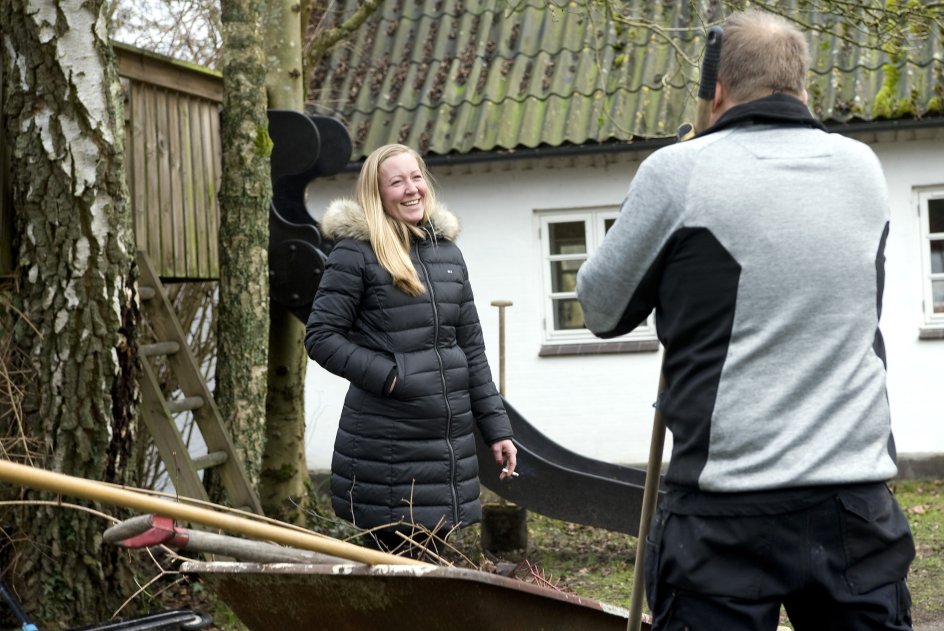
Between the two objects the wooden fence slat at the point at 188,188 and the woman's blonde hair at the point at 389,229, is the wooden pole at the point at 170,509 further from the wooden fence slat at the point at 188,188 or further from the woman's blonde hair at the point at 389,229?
the wooden fence slat at the point at 188,188

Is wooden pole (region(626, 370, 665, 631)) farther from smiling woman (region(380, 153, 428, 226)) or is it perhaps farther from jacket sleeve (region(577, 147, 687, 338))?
smiling woman (region(380, 153, 428, 226))

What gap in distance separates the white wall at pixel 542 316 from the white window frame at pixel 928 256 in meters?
0.08

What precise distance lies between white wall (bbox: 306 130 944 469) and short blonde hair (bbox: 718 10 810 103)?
859 centimetres

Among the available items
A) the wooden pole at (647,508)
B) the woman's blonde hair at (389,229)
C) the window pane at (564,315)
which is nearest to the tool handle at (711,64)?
the wooden pole at (647,508)

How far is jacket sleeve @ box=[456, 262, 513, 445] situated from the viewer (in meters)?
4.86

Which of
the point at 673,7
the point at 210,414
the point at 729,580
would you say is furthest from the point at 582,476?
the point at 673,7

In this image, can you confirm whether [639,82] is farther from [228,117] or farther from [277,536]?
[277,536]

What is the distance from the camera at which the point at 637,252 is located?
256 centimetres

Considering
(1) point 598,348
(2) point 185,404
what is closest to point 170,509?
(2) point 185,404

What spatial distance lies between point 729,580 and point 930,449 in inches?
357

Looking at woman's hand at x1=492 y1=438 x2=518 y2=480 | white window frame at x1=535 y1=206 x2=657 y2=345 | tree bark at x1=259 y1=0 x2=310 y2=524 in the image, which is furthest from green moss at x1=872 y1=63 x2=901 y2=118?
woman's hand at x1=492 y1=438 x2=518 y2=480

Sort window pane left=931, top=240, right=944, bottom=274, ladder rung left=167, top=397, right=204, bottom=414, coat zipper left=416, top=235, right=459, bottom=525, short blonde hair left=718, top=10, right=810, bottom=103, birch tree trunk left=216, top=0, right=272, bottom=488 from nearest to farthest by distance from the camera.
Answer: short blonde hair left=718, top=10, right=810, bottom=103 < coat zipper left=416, top=235, right=459, bottom=525 < ladder rung left=167, top=397, right=204, bottom=414 < birch tree trunk left=216, top=0, right=272, bottom=488 < window pane left=931, top=240, right=944, bottom=274

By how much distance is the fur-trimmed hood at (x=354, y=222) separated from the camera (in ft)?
15.5

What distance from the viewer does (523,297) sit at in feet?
37.6
